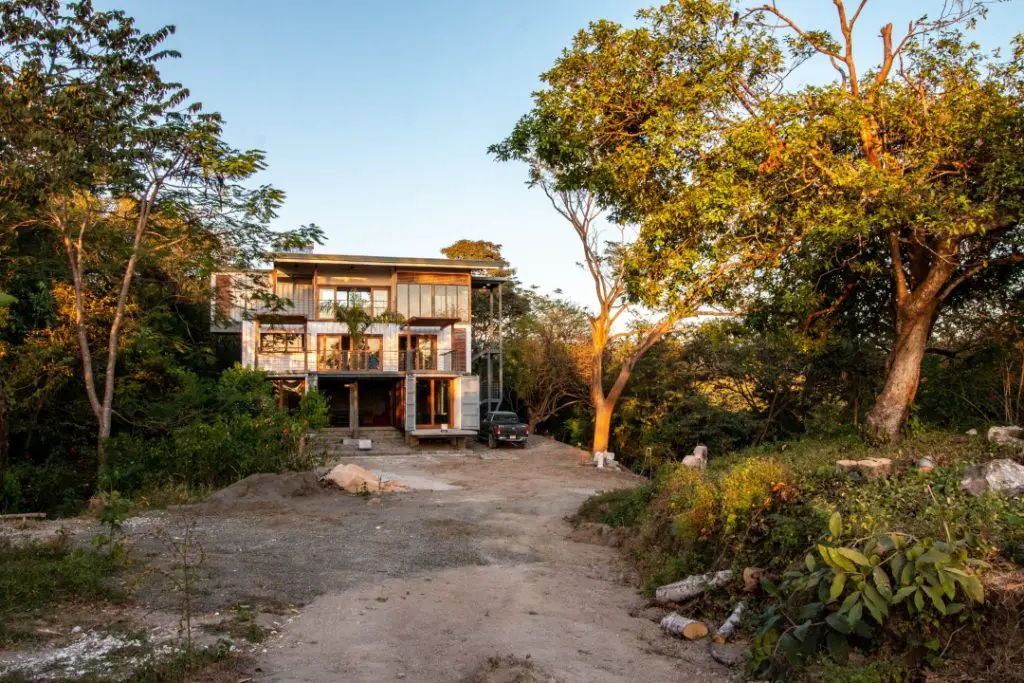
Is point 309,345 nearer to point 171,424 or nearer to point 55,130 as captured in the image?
point 171,424

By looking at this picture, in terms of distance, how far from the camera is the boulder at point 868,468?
8141 millimetres

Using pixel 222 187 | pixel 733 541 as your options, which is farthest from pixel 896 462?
pixel 222 187

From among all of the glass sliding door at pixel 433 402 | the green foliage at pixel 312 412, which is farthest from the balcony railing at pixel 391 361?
the green foliage at pixel 312 412

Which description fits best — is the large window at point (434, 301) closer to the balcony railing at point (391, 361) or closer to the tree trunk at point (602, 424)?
the balcony railing at point (391, 361)

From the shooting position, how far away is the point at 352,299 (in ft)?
103

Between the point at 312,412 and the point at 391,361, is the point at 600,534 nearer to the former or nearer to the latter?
the point at 312,412

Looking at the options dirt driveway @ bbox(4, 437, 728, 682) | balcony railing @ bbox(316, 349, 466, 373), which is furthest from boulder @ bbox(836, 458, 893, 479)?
balcony railing @ bbox(316, 349, 466, 373)

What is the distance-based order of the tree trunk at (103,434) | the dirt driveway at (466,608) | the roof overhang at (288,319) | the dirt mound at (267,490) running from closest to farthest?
the dirt driveway at (466,608) → the dirt mound at (267,490) → the tree trunk at (103,434) → the roof overhang at (288,319)

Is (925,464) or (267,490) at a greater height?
(925,464)

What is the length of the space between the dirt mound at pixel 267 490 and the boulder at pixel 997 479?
34.6 ft

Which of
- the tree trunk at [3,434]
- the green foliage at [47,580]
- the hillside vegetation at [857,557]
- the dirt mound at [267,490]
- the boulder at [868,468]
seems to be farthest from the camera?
the tree trunk at [3,434]

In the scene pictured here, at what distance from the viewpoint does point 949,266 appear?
1177 cm

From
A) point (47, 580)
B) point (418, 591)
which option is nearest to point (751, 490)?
point (418, 591)

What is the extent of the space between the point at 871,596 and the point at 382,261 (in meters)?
27.0
